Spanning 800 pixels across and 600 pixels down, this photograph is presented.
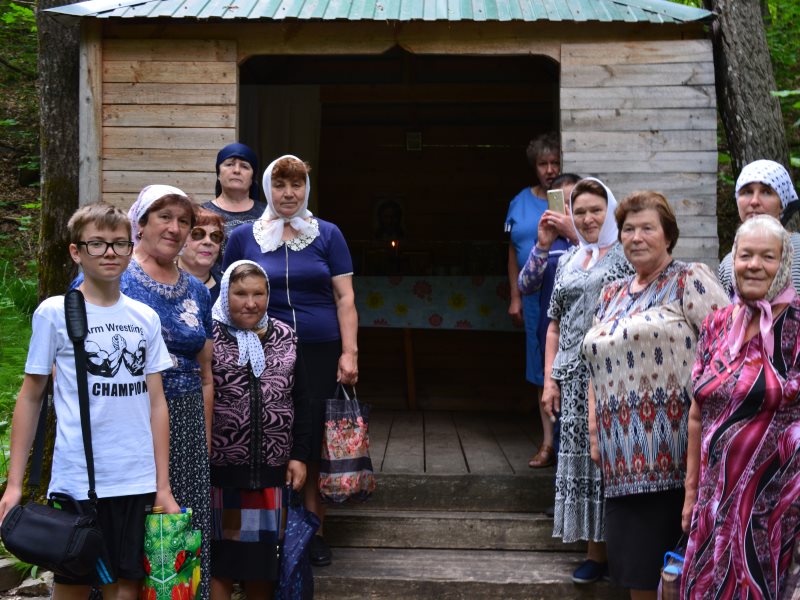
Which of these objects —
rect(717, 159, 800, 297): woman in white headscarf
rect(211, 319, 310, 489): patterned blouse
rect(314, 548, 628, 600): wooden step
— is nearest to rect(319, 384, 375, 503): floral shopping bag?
rect(211, 319, 310, 489): patterned blouse

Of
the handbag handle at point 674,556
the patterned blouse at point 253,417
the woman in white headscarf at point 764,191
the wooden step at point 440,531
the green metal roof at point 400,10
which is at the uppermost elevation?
the green metal roof at point 400,10

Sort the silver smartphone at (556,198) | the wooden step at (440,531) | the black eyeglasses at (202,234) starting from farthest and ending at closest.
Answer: the wooden step at (440,531) → the silver smartphone at (556,198) → the black eyeglasses at (202,234)

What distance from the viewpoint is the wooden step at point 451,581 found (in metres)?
4.19

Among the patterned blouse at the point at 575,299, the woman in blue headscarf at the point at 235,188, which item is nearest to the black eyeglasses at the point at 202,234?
the woman in blue headscarf at the point at 235,188

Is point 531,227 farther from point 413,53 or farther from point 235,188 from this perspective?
point 235,188

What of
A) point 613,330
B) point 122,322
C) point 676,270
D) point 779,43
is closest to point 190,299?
point 122,322

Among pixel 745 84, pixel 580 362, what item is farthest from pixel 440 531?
pixel 745 84

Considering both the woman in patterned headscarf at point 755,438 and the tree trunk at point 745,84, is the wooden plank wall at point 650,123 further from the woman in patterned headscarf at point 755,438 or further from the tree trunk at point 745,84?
the woman in patterned headscarf at point 755,438

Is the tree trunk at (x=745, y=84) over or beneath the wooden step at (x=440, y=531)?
over

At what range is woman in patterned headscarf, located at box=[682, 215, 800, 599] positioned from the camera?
9.11 ft

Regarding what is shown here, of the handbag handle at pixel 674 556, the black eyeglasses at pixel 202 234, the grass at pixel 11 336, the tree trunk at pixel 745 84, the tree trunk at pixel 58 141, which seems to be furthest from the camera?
the grass at pixel 11 336

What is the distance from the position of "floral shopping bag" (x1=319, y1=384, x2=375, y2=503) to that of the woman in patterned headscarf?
5.39 ft

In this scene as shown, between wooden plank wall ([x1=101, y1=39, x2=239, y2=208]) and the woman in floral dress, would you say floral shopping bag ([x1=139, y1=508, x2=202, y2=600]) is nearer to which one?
the woman in floral dress

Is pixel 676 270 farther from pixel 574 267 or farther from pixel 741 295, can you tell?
pixel 574 267
